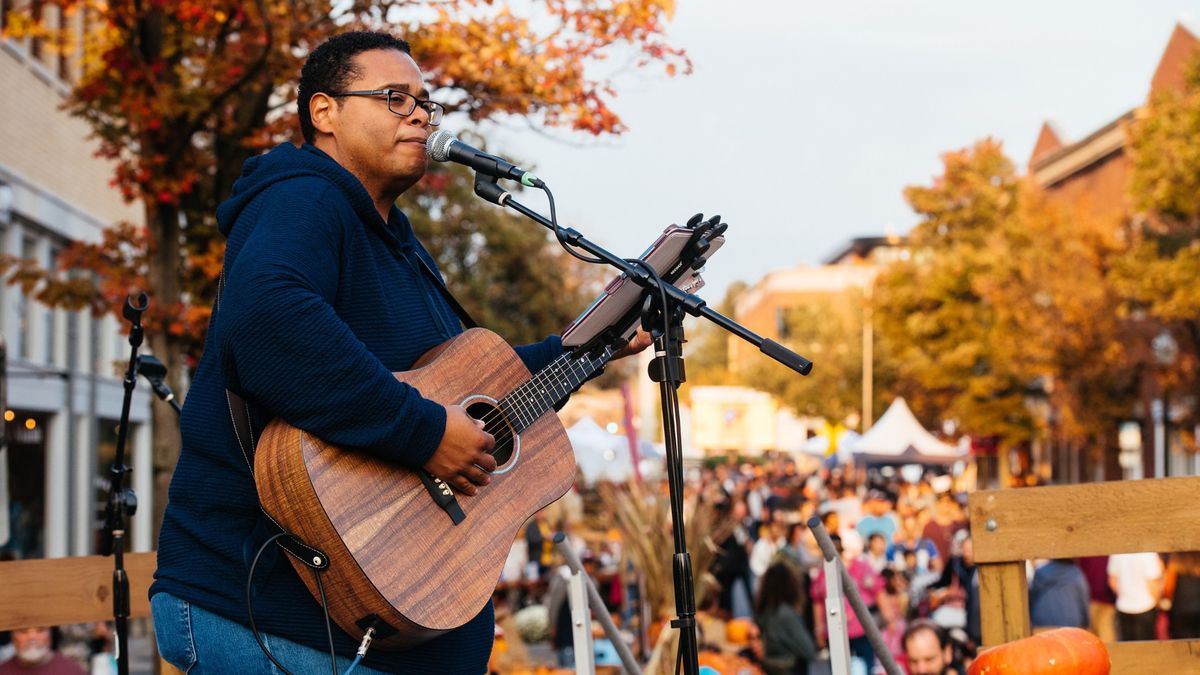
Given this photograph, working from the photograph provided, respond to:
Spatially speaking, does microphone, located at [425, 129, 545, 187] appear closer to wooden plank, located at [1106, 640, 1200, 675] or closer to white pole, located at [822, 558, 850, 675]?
white pole, located at [822, 558, 850, 675]

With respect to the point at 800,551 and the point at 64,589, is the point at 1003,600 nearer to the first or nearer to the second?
the point at 64,589

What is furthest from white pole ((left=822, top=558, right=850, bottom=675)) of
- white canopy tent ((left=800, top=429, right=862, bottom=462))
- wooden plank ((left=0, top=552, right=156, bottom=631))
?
white canopy tent ((left=800, top=429, right=862, bottom=462))

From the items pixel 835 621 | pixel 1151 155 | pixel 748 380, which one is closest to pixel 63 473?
pixel 835 621

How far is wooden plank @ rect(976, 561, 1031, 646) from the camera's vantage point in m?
4.09

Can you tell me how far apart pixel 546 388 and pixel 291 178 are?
2.66 ft

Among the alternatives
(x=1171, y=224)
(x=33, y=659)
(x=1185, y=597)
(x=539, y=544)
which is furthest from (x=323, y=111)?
(x=1171, y=224)

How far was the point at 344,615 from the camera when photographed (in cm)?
296

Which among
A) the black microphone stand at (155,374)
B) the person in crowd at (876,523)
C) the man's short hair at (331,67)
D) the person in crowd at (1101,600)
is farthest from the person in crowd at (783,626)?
the man's short hair at (331,67)

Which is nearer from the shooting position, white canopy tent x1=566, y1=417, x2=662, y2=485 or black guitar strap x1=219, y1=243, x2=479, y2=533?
black guitar strap x1=219, y1=243, x2=479, y2=533

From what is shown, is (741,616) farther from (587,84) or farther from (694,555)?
(587,84)

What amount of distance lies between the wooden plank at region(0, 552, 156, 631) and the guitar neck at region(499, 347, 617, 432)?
5.77 ft

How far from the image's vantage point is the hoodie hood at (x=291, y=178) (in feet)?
10.3

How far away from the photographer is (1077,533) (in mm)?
4020

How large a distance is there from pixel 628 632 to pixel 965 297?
36424mm
